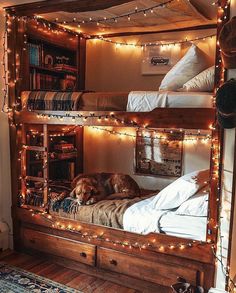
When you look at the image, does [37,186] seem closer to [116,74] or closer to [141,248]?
[141,248]

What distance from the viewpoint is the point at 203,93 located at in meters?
2.19

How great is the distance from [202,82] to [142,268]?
158 centimetres

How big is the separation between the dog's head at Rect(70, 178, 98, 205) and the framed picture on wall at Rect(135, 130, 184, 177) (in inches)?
30.5

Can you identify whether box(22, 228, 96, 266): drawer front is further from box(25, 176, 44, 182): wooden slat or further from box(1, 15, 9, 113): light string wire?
box(1, 15, 9, 113): light string wire

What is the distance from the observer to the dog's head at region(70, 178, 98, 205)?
2.86 meters

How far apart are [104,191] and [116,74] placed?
150 cm

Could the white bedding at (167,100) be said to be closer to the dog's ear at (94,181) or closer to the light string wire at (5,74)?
the dog's ear at (94,181)

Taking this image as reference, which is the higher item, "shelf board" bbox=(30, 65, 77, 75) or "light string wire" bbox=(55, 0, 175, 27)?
"light string wire" bbox=(55, 0, 175, 27)

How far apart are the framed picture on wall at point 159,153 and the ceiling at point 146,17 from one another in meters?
1.16

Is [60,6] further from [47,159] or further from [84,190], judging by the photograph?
[84,190]

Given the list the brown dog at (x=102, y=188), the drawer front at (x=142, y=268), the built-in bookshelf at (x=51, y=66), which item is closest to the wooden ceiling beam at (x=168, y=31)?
the built-in bookshelf at (x=51, y=66)

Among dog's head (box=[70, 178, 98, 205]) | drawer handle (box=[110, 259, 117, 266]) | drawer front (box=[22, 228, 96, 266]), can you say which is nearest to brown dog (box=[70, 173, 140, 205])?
dog's head (box=[70, 178, 98, 205])

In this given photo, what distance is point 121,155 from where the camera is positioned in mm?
3756

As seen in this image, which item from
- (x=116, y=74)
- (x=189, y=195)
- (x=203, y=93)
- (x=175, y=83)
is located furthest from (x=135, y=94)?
(x=116, y=74)
